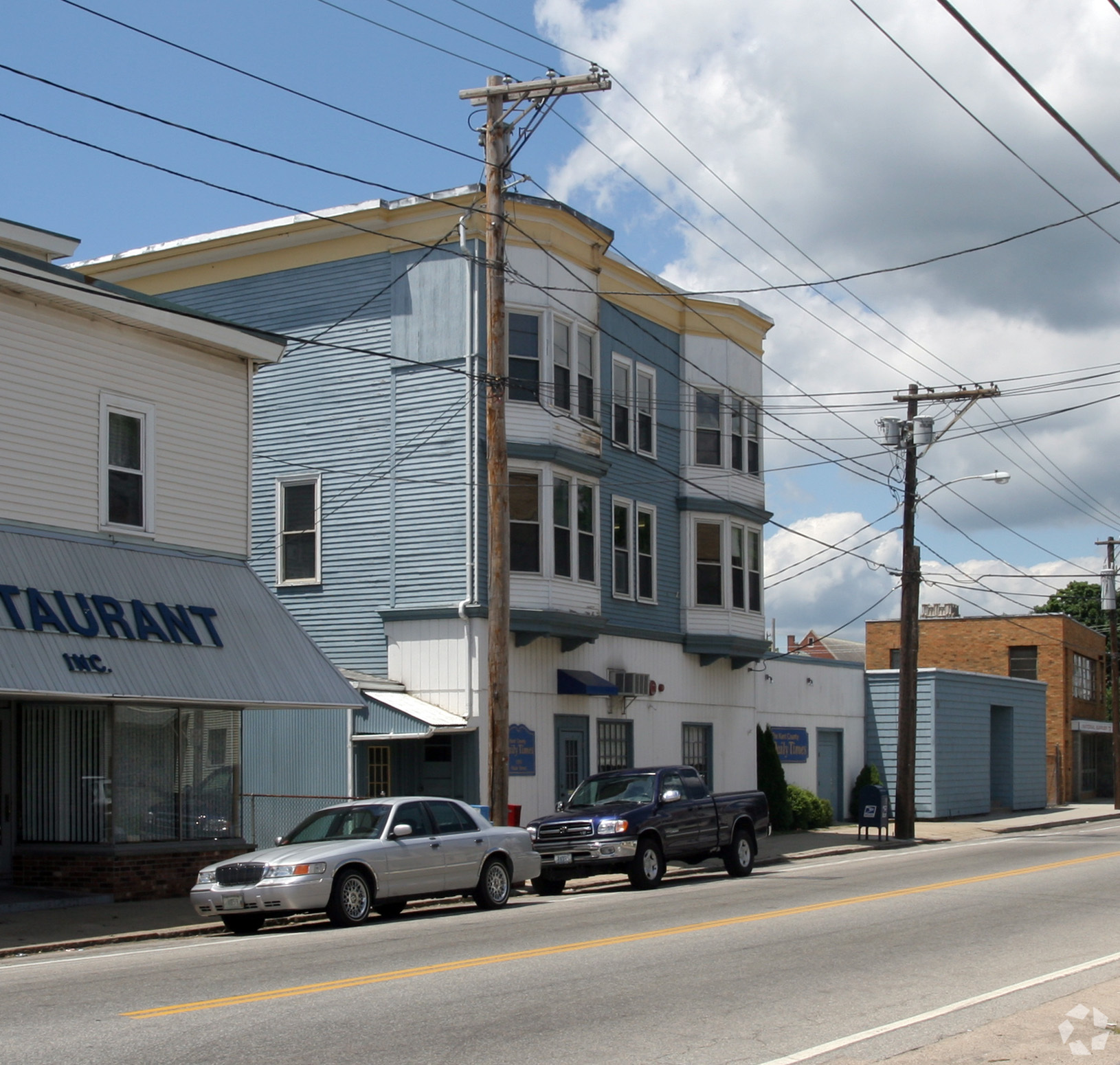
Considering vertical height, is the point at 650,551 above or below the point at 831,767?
above

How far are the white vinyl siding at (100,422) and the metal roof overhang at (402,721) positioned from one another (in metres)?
4.04

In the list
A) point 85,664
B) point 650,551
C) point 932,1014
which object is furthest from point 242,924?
point 650,551

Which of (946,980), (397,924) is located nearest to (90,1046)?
(946,980)

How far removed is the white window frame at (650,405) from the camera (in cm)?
3017

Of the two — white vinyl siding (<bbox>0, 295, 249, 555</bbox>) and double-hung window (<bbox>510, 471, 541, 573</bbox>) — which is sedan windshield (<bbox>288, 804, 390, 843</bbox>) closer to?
white vinyl siding (<bbox>0, 295, 249, 555</bbox>)

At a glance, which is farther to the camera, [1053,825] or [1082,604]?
[1082,604]

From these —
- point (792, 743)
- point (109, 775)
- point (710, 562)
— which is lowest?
point (792, 743)

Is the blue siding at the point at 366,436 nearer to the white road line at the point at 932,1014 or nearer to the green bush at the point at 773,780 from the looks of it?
the green bush at the point at 773,780

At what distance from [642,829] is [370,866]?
5.40m

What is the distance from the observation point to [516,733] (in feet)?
84.3

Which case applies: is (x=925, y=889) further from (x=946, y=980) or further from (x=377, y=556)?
(x=377, y=556)

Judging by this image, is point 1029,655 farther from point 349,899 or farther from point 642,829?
point 349,899

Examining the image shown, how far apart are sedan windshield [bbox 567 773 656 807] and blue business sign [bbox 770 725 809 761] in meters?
13.7

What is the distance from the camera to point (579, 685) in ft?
88.1
